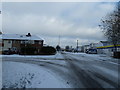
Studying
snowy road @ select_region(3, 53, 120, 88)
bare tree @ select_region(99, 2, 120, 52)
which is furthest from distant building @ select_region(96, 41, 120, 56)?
snowy road @ select_region(3, 53, 120, 88)

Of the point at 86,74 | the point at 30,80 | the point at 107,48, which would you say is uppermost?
the point at 107,48

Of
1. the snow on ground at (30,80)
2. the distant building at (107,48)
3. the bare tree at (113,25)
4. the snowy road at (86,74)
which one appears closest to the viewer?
the snow on ground at (30,80)

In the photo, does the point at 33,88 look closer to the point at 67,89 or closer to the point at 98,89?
the point at 67,89

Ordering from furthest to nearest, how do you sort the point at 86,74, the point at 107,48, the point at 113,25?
the point at 107,48 < the point at 113,25 < the point at 86,74

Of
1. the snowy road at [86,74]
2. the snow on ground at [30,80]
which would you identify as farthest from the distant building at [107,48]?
the snow on ground at [30,80]

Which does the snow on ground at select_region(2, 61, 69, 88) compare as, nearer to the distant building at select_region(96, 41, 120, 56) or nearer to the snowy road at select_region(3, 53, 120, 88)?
the snowy road at select_region(3, 53, 120, 88)

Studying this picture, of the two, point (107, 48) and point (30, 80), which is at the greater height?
point (107, 48)

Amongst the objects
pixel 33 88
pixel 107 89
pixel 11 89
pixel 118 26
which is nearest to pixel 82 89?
pixel 107 89

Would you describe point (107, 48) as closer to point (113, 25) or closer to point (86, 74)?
point (113, 25)

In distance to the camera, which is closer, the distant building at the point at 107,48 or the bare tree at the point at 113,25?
the bare tree at the point at 113,25

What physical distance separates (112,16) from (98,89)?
21.8 meters

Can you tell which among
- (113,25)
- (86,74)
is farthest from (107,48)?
(86,74)

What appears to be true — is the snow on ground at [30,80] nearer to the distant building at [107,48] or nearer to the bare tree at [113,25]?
the bare tree at [113,25]

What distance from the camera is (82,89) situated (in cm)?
538
